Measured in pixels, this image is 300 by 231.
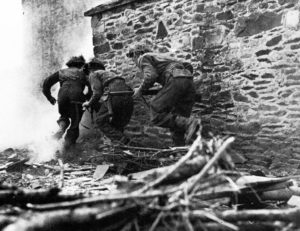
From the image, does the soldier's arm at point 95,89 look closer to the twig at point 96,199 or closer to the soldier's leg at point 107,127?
the soldier's leg at point 107,127

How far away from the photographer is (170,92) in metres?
6.56

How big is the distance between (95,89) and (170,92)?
68.1 inches

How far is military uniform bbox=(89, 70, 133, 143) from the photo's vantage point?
24.8 ft

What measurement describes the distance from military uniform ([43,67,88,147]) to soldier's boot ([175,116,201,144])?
9.47 ft

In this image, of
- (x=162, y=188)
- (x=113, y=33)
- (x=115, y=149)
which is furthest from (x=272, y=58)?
(x=162, y=188)

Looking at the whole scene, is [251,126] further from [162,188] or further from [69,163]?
[162,188]

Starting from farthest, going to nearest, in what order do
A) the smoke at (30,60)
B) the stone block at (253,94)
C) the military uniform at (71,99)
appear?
the smoke at (30,60), the military uniform at (71,99), the stone block at (253,94)

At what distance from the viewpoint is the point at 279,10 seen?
6.65m

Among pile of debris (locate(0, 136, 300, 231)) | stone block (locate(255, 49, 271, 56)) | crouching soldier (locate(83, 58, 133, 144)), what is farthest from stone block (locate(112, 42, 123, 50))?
pile of debris (locate(0, 136, 300, 231))

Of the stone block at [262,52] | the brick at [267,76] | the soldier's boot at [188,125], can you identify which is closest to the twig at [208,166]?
the soldier's boot at [188,125]

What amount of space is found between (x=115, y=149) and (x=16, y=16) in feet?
31.3

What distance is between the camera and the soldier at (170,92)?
6.52 meters

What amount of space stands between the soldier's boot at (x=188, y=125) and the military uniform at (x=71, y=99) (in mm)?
2885

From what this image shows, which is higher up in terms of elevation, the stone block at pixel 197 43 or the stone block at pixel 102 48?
the stone block at pixel 102 48
